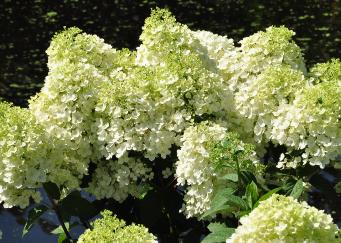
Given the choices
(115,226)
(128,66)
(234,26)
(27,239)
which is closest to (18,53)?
(234,26)

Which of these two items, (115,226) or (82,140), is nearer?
(115,226)

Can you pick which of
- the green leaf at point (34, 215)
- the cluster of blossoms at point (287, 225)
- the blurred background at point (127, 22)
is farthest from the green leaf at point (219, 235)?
the blurred background at point (127, 22)

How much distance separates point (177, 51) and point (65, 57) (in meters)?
0.69

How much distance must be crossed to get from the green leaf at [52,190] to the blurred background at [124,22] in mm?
5388

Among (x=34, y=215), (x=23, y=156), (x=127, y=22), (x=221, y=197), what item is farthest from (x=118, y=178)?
(x=127, y=22)

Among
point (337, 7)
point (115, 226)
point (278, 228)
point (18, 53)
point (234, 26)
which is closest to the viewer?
point (278, 228)

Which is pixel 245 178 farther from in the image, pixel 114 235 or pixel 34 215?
pixel 34 215

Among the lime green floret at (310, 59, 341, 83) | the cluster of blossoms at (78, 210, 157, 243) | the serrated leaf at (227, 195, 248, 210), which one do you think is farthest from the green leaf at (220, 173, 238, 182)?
the lime green floret at (310, 59, 341, 83)

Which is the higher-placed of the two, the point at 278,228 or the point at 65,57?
the point at 65,57

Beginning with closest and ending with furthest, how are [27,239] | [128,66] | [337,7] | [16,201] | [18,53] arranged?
[16,201]
[128,66]
[27,239]
[18,53]
[337,7]

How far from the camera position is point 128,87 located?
3.88 meters

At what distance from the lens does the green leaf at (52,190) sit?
3.90 m

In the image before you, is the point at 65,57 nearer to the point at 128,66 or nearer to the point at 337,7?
the point at 128,66

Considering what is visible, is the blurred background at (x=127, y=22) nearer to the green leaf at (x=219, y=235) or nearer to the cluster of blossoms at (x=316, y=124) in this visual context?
the cluster of blossoms at (x=316, y=124)
